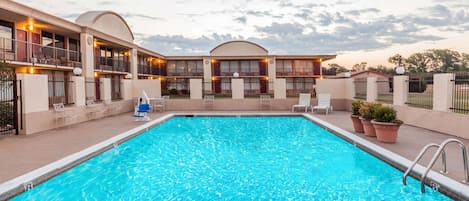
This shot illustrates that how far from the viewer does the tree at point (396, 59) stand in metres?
65.3

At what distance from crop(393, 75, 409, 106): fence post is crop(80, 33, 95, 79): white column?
1567 cm

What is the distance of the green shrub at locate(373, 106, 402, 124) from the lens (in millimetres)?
7777

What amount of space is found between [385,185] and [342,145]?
10.3 feet

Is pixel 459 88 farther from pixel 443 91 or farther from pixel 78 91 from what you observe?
pixel 78 91

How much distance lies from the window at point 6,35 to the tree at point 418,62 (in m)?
67.2

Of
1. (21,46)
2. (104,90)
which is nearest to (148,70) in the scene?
(21,46)

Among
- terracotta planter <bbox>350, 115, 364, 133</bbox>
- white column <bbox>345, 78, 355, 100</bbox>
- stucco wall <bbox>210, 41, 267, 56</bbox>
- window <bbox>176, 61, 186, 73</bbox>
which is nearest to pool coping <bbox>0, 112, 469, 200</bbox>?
terracotta planter <bbox>350, 115, 364, 133</bbox>

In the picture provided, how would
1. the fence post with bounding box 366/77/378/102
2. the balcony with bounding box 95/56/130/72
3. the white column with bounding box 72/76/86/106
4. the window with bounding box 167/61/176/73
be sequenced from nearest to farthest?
the white column with bounding box 72/76/86/106, the fence post with bounding box 366/77/378/102, the balcony with bounding box 95/56/130/72, the window with bounding box 167/61/176/73

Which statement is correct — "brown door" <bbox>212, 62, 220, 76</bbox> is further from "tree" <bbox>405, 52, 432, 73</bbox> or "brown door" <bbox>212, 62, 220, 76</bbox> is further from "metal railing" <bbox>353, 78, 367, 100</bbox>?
"tree" <bbox>405, 52, 432, 73</bbox>

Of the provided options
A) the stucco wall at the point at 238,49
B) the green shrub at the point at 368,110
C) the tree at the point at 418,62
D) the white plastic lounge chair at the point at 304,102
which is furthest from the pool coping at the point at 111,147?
the tree at the point at 418,62

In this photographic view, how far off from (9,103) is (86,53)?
8.23 m

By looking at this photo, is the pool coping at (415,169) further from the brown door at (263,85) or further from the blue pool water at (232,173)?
the brown door at (263,85)

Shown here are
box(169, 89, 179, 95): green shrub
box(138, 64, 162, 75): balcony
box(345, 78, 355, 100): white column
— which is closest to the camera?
box(345, 78, 355, 100): white column

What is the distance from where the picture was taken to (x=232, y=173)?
Answer: 6230 millimetres
